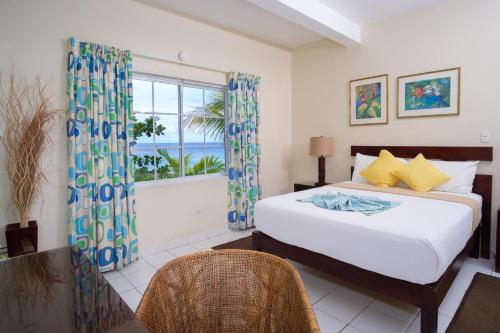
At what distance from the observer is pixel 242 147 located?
409 centimetres

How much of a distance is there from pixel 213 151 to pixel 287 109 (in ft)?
5.17

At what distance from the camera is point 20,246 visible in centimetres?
228

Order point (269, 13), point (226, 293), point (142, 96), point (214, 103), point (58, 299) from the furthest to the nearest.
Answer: point (214, 103) → point (269, 13) → point (142, 96) → point (226, 293) → point (58, 299)

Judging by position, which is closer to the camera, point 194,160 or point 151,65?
point 151,65

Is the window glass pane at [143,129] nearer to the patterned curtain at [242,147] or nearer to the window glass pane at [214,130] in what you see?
the window glass pane at [214,130]

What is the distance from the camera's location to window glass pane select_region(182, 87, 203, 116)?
12.2ft

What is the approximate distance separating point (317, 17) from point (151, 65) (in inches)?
75.9

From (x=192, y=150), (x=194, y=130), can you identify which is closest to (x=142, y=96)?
(x=194, y=130)

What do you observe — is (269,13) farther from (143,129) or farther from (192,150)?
(143,129)

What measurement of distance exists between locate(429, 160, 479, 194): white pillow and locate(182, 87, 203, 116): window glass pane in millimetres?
2922

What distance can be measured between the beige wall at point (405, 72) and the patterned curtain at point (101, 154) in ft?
9.01

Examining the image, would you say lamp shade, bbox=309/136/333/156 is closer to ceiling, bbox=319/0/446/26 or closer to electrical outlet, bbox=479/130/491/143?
ceiling, bbox=319/0/446/26

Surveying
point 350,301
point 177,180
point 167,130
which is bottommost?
point 350,301

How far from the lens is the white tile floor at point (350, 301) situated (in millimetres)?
2043
